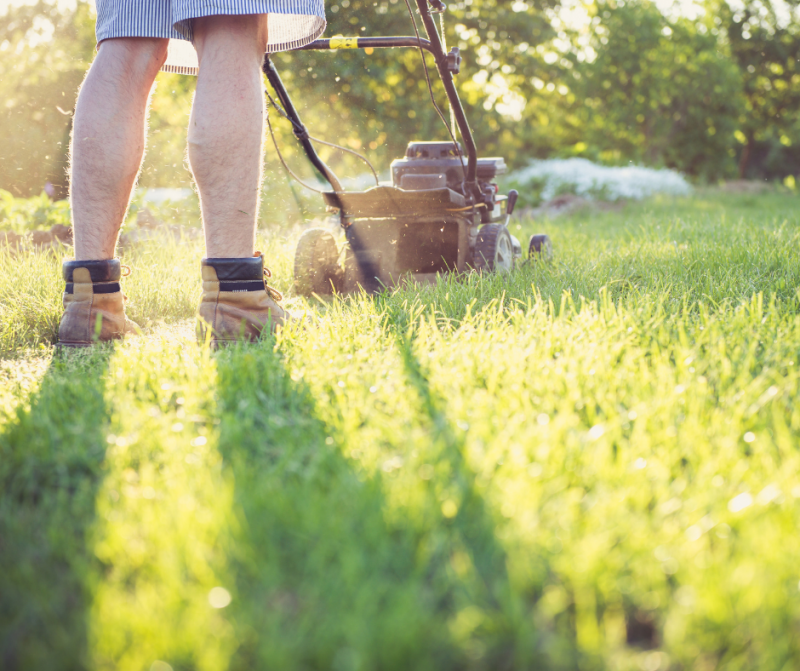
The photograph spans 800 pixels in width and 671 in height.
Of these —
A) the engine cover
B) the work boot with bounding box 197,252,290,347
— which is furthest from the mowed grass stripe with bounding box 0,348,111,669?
the engine cover

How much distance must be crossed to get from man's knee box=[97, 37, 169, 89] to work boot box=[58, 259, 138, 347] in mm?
513

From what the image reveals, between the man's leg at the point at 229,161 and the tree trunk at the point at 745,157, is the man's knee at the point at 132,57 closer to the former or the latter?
the man's leg at the point at 229,161

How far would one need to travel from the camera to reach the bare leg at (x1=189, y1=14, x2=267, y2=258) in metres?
1.75

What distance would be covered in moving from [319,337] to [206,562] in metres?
0.98

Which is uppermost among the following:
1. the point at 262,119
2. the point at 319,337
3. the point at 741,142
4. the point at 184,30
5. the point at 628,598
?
the point at 741,142

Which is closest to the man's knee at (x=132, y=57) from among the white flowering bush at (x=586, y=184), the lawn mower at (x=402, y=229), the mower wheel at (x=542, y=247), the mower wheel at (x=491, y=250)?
the lawn mower at (x=402, y=229)

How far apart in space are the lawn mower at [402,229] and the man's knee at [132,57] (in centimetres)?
75

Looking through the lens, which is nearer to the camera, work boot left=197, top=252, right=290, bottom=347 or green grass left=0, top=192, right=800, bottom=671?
green grass left=0, top=192, right=800, bottom=671

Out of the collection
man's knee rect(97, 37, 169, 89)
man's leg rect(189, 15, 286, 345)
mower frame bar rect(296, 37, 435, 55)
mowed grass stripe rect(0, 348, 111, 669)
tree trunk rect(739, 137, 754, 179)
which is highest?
tree trunk rect(739, 137, 754, 179)

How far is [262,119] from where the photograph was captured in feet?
5.94

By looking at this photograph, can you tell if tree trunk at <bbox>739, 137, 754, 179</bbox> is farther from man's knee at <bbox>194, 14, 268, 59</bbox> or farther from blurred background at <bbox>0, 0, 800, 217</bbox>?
man's knee at <bbox>194, 14, 268, 59</bbox>

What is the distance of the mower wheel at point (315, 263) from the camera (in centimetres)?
280

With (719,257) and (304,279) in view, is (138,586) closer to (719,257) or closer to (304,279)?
(304,279)

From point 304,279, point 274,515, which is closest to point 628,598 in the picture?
point 274,515
